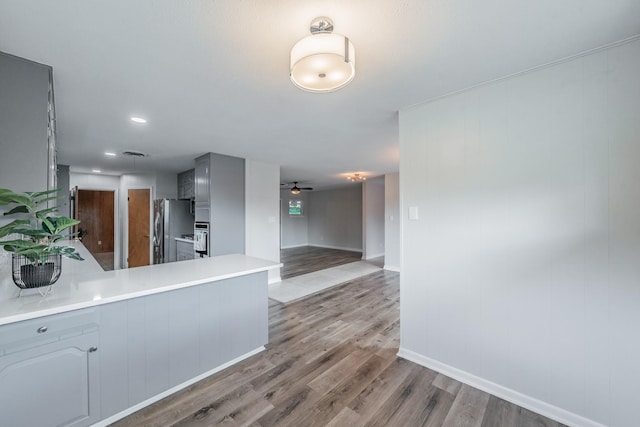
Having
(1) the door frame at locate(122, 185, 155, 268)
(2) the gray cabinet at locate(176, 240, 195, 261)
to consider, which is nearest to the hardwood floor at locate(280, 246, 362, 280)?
(2) the gray cabinet at locate(176, 240, 195, 261)

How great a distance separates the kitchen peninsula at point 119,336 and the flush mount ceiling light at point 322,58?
1591mm

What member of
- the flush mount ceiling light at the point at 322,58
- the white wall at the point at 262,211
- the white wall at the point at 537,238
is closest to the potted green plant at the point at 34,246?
the flush mount ceiling light at the point at 322,58

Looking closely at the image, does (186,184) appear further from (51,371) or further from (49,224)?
(51,371)

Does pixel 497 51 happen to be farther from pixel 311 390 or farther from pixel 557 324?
pixel 311 390

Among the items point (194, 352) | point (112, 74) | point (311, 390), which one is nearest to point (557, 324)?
point (311, 390)

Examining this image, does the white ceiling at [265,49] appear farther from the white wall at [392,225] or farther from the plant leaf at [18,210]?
the white wall at [392,225]

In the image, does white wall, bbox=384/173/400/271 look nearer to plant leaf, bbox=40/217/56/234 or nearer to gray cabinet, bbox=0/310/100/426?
gray cabinet, bbox=0/310/100/426

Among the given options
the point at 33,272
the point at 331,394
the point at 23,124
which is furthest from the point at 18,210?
the point at 331,394

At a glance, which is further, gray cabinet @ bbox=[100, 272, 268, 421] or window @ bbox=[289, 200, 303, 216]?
window @ bbox=[289, 200, 303, 216]

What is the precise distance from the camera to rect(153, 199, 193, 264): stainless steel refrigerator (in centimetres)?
546

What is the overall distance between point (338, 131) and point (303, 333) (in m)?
2.35

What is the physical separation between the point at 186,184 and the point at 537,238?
592 cm

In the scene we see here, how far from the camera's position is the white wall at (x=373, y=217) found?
23.9 feet

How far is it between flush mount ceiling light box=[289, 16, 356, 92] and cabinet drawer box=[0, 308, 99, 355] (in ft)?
6.01
